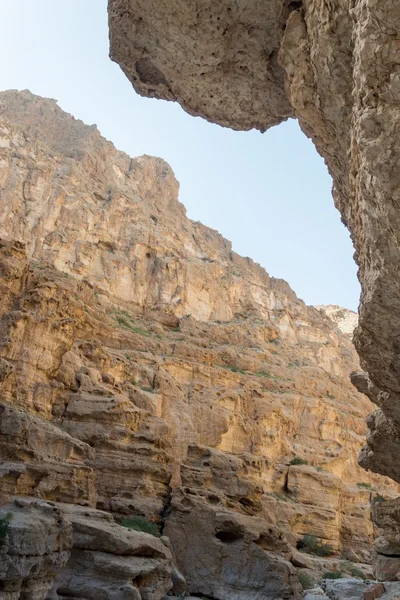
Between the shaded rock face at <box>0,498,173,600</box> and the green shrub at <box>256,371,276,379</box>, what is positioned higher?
the green shrub at <box>256,371,276,379</box>

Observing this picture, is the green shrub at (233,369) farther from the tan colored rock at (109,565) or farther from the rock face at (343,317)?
the rock face at (343,317)

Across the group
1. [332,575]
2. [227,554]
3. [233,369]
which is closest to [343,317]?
[233,369]

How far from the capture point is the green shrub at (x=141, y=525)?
53.6 ft

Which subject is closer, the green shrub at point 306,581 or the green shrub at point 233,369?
the green shrub at point 306,581

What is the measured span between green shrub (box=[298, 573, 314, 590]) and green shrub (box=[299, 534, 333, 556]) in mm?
7922

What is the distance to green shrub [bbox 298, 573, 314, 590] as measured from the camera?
19481 mm

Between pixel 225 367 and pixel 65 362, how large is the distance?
846 inches

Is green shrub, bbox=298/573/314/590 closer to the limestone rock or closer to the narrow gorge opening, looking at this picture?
the narrow gorge opening

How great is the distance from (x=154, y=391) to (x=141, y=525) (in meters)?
12.8

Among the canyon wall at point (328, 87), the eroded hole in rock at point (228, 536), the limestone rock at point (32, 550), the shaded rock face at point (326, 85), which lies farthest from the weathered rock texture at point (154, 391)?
the shaded rock face at point (326, 85)

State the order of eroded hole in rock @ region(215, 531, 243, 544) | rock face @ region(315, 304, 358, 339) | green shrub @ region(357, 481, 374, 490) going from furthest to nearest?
rock face @ region(315, 304, 358, 339) → green shrub @ region(357, 481, 374, 490) → eroded hole in rock @ region(215, 531, 243, 544)

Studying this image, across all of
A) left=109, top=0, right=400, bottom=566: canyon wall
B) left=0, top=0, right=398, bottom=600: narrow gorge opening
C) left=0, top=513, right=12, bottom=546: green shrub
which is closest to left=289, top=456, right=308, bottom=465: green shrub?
left=0, top=0, right=398, bottom=600: narrow gorge opening

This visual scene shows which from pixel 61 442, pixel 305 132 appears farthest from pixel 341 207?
pixel 61 442

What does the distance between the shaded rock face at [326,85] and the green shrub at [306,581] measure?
11.8 meters
